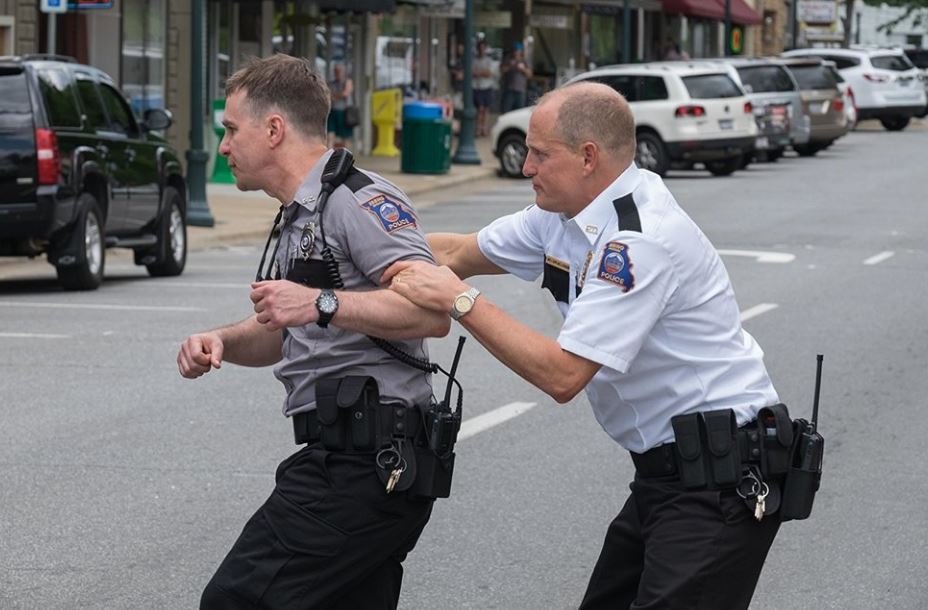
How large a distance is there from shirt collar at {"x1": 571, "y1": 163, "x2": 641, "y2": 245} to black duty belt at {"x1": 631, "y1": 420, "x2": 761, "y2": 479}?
1.62 feet

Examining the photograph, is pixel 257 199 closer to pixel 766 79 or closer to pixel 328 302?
pixel 766 79

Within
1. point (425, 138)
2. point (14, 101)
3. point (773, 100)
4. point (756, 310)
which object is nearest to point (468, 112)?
point (425, 138)

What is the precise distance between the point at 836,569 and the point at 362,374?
123 inches

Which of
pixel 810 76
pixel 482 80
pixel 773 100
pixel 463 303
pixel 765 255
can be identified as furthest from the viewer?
pixel 482 80

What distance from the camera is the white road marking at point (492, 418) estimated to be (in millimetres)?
9398

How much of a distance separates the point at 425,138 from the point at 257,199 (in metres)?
4.90

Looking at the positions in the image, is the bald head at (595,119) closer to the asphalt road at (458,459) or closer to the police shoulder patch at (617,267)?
the police shoulder patch at (617,267)

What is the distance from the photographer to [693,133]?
3030cm

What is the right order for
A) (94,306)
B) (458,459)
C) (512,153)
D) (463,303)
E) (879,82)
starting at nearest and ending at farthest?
(463,303), (458,459), (94,306), (512,153), (879,82)

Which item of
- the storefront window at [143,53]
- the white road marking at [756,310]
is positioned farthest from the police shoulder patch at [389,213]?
the storefront window at [143,53]

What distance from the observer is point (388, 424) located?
14.1 ft

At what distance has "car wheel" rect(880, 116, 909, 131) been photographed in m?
48.3

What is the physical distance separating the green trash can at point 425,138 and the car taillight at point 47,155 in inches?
622

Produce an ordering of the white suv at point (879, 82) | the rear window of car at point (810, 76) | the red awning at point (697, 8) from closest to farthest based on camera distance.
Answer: the rear window of car at point (810, 76) → the white suv at point (879, 82) → the red awning at point (697, 8)
